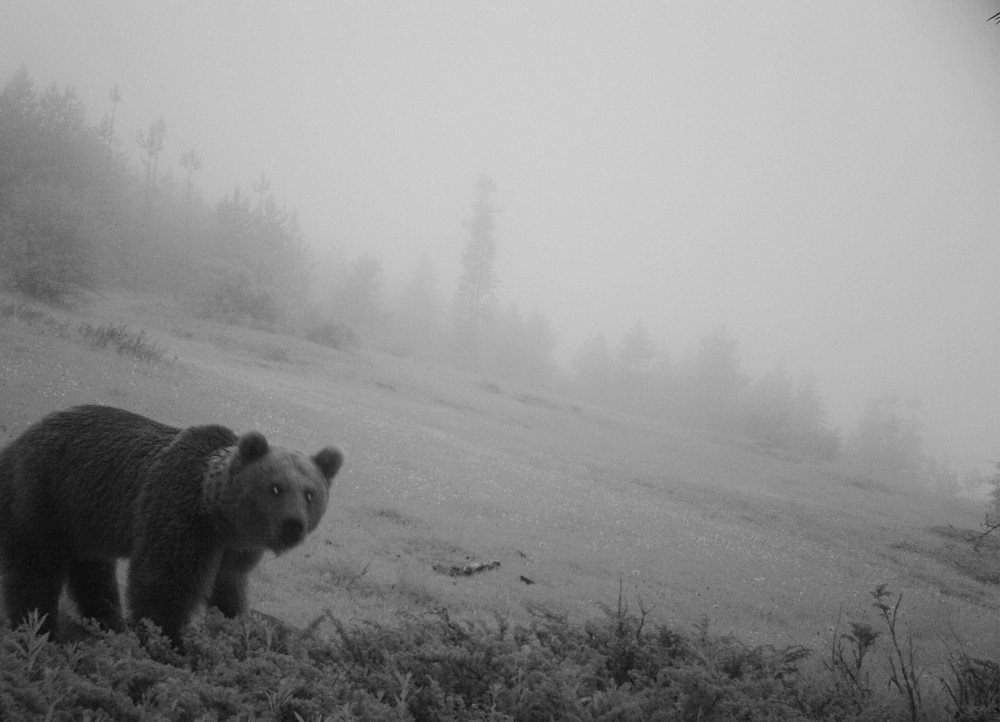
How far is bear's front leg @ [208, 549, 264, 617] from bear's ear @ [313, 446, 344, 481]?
95 centimetres

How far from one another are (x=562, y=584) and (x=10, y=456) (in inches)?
359

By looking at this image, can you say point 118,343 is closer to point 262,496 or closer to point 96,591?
point 96,591

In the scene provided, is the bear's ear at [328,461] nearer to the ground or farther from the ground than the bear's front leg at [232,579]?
farther from the ground

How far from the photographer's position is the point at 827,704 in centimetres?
451

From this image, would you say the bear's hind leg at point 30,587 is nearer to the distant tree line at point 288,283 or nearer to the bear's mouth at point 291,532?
the bear's mouth at point 291,532

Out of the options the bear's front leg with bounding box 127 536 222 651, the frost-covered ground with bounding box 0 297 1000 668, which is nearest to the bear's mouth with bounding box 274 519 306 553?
the bear's front leg with bounding box 127 536 222 651

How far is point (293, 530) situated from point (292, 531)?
0.05ft

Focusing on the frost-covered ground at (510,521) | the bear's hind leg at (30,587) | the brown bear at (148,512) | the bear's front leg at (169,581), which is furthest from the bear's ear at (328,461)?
the bear's hind leg at (30,587)

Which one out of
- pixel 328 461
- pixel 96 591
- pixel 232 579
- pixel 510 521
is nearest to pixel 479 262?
pixel 510 521

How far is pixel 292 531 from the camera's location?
4613 millimetres

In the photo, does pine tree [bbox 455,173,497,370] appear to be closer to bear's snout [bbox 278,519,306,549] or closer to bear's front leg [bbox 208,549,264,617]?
bear's front leg [bbox 208,549,264,617]

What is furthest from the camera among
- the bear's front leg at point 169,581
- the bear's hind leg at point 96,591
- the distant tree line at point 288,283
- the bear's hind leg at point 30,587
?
the distant tree line at point 288,283

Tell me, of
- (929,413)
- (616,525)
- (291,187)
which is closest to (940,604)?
(616,525)

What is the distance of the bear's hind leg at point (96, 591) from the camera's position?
535 centimetres
